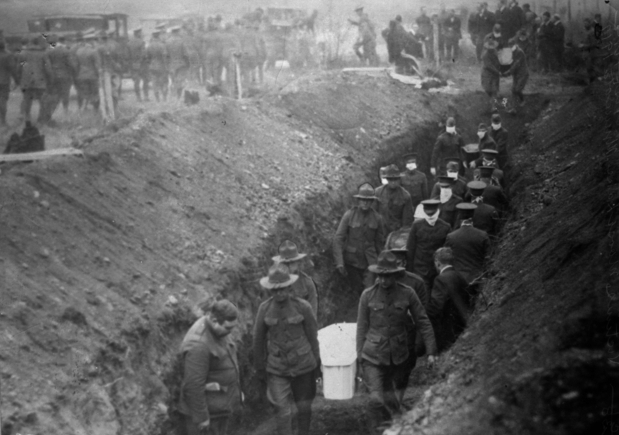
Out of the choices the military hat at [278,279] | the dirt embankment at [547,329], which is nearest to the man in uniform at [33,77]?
the military hat at [278,279]

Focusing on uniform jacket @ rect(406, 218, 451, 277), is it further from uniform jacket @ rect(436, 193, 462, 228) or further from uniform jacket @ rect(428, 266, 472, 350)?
uniform jacket @ rect(436, 193, 462, 228)

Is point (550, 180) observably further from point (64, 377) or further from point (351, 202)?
point (64, 377)

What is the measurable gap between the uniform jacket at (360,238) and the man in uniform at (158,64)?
829cm

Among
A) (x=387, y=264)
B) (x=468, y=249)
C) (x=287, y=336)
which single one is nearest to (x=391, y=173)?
(x=468, y=249)

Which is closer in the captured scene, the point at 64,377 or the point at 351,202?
the point at 64,377

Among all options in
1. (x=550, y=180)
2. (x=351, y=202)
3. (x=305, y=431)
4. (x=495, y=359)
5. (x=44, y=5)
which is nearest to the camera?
(x=495, y=359)

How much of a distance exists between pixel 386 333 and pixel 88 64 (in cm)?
1004

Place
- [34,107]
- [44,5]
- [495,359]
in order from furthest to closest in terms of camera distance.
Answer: [44,5]
[34,107]
[495,359]

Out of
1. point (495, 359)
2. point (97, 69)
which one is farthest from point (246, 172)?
point (495, 359)

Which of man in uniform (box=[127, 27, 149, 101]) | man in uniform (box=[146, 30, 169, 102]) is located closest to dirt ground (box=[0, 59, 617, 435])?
man in uniform (box=[127, 27, 149, 101])

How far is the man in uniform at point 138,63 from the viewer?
17.2m

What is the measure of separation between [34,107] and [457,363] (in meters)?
12.4

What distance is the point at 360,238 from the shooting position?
1075 cm

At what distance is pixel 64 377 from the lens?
22.1ft
